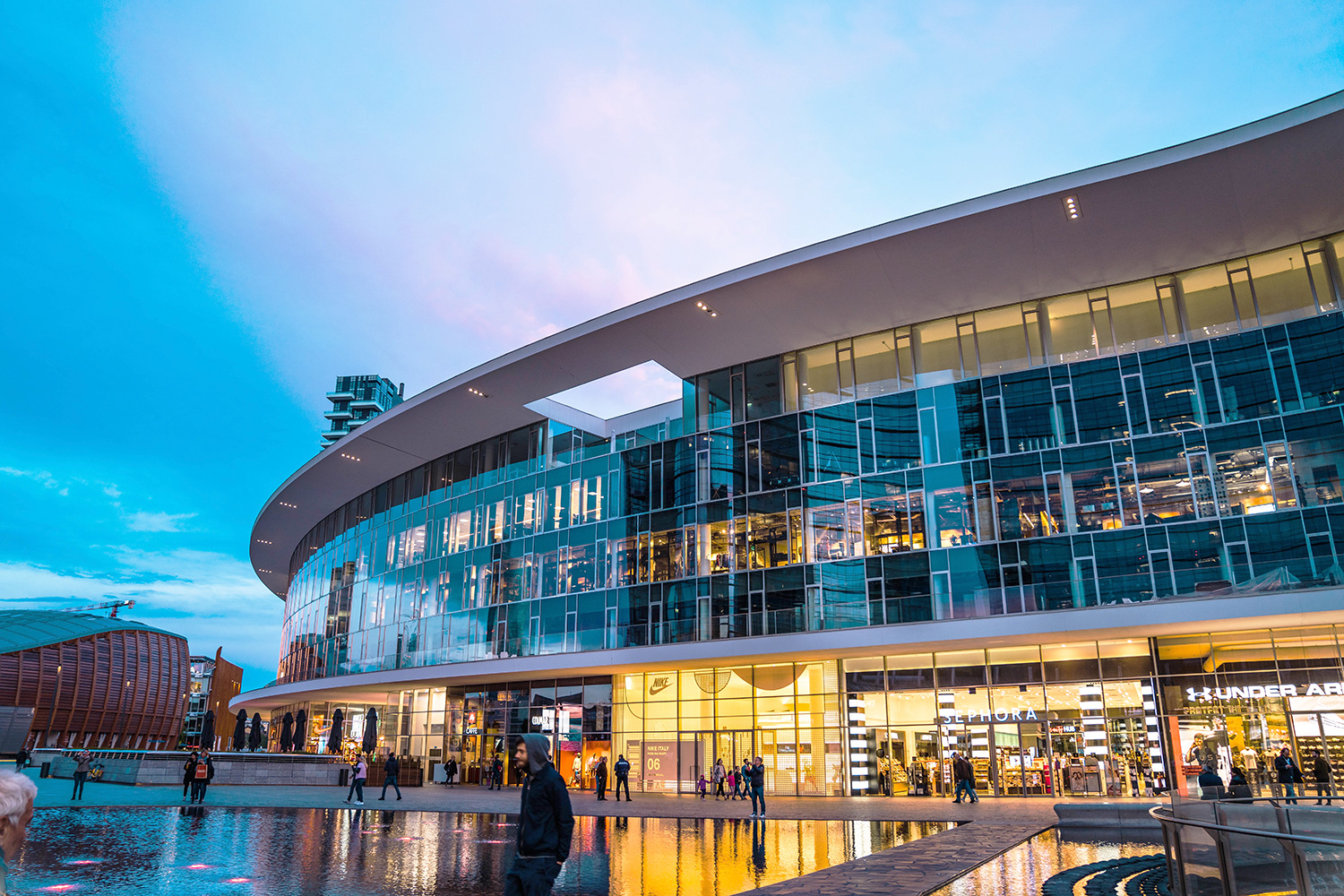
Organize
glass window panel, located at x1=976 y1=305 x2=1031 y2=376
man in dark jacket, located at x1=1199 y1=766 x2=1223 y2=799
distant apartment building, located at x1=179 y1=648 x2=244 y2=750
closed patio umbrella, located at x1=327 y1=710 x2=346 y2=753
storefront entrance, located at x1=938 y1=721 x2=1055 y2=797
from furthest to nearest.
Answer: distant apartment building, located at x1=179 y1=648 x2=244 y2=750 < closed patio umbrella, located at x1=327 y1=710 x2=346 y2=753 < glass window panel, located at x1=976 y1=305 x2=1031 y2=376 < storefront entrance, located at x1=938 y1=721 x2=1055 y2=797 < man in dark jacket, located at x1=1199 y1=766 x2=1223 y2=799

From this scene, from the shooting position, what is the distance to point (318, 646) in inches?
1960

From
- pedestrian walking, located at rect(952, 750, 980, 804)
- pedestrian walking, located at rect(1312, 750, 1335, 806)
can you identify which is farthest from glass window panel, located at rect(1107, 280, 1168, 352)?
pedestrian walking, located at rect(952, 750, 980, 804)

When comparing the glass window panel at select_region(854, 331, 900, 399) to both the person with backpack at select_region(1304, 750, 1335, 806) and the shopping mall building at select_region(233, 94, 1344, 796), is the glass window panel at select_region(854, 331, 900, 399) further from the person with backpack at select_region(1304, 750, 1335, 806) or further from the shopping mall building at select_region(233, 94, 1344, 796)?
the person with backpack at select_region(1304, 750, 1335, 806)

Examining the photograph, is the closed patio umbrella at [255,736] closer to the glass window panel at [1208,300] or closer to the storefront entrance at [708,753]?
the storefront entrance at [708,753]

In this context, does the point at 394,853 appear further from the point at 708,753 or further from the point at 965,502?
the point at 708,753

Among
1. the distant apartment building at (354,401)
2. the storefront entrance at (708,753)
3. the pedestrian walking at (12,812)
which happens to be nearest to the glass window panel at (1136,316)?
the storefront entrance at (708,753)

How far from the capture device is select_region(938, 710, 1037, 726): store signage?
27703 mm

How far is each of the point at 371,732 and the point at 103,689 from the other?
4163 cm

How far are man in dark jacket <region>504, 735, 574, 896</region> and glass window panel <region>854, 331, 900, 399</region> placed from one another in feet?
83.5

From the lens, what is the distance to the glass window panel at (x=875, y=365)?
3034 centimetres

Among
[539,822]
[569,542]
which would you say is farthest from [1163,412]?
[539,822]

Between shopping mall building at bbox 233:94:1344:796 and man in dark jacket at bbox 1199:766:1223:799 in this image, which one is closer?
man in dark jacket at bbox 1199:766:1223:799

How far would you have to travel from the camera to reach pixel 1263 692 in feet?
80.3

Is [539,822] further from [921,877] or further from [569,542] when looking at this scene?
[569,542]
